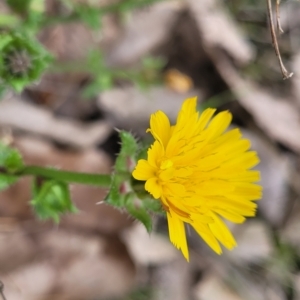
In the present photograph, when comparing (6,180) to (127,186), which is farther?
(6,180)

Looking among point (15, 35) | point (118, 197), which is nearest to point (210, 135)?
point (118, 197)

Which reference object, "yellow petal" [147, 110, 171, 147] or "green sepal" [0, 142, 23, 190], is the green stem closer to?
"green sepal" [0, 142, 23, 190]

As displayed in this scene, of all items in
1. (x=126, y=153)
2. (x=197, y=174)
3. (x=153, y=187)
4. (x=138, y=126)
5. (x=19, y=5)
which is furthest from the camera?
(x=138, y=126)

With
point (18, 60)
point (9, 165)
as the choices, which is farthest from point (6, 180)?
point (18, 60)

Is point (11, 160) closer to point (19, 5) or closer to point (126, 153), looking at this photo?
point (126, 153)

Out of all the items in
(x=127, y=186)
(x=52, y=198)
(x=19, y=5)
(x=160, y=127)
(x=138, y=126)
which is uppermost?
(x=160, y=127)

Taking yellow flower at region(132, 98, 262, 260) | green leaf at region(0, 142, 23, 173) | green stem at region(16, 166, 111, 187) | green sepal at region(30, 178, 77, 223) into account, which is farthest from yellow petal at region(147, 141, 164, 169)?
green leaf at region(0, 142, 23, 173)

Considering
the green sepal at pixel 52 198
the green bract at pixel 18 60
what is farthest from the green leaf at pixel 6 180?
the green bract at pixel 18 60

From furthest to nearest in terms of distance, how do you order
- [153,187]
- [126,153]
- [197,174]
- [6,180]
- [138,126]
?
1. [138,126]
2. [6,180]
3. [126,153]
4. [197,174]
5. [153,187]
